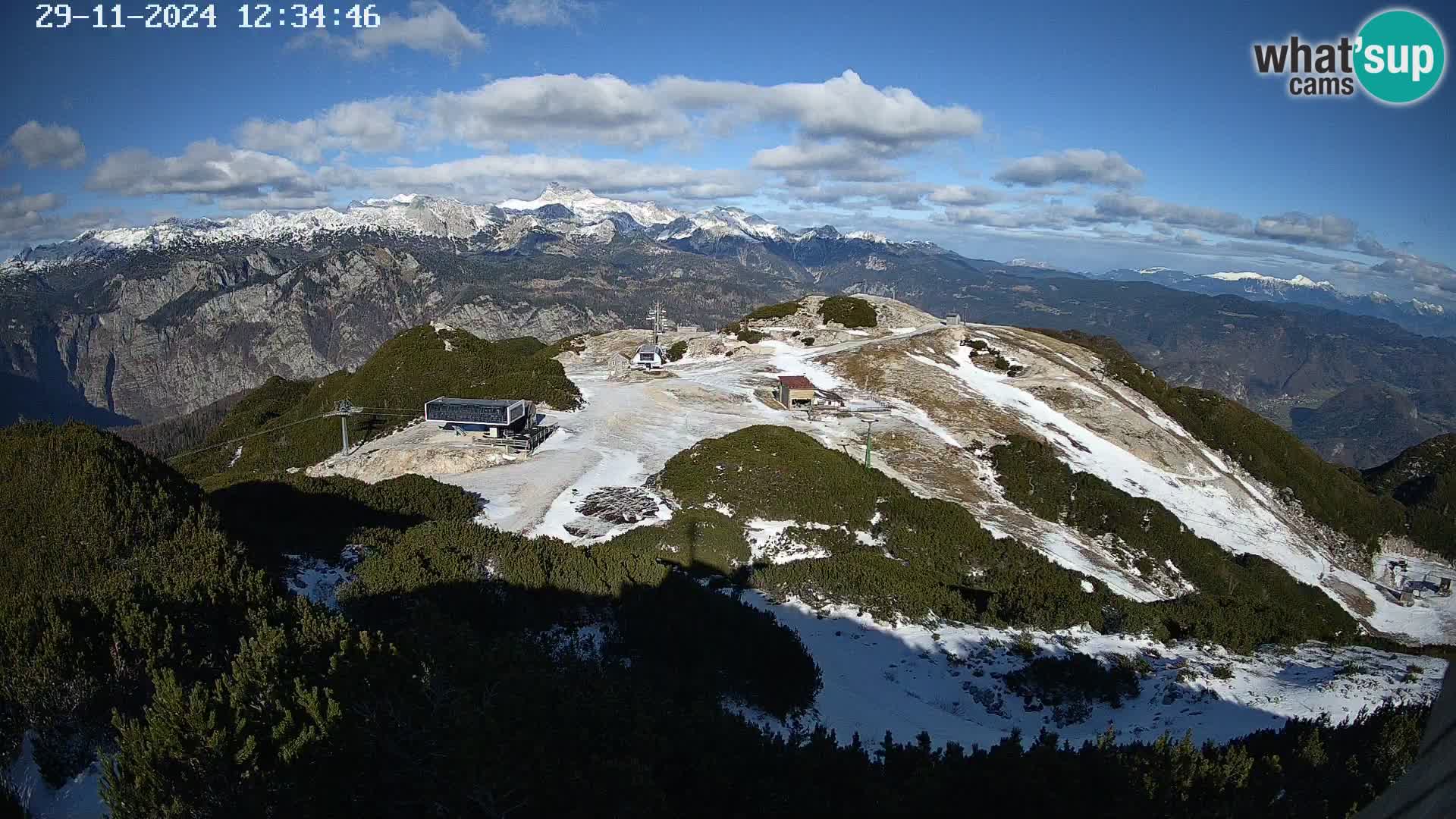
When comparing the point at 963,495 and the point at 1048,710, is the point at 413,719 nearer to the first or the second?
the point at 1048,710

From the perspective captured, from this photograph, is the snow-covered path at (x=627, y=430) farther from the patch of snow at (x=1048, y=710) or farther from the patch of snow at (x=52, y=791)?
the patch of snow at (x=52, y=791)

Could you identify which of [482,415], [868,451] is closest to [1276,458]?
[868,451]

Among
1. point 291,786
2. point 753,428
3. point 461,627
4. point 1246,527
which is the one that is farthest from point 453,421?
point 1246,527

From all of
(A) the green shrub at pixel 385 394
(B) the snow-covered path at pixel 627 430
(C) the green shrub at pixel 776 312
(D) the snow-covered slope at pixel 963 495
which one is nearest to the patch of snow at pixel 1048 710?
(D) the snow-covered slope at pixel 963 495

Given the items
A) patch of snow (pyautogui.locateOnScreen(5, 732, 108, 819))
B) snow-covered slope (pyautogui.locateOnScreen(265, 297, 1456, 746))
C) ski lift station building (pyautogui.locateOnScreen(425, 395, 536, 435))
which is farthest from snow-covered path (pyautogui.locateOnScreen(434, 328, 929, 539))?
patch of snow (pyautogui.locateOnScreen(5, 732, 108, 819))

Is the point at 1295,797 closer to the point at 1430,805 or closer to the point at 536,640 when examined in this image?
the point at 1430,805

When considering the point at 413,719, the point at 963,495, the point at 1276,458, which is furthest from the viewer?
the point at 1276,458
